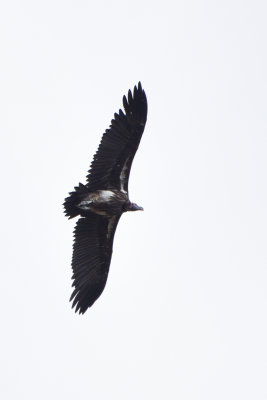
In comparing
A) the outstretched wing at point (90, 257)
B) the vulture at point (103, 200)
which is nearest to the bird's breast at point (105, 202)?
the vulture at point (103, 200)

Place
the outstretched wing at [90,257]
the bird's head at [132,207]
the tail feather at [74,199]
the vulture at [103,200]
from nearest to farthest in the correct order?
the tail feather at [74,199]
the vulture at [103,200]
the bird's head at [132,207]
the outstretched wing at [90,257]

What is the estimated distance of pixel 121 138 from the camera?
17562mm

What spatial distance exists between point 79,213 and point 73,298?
2043mm

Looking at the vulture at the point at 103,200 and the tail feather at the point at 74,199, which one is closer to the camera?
the tail feather at the point at 74,199

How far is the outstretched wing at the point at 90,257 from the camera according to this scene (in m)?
18.4

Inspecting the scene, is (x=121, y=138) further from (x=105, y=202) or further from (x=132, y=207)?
(x=132, y=207)

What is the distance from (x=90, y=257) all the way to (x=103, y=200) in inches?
58.8

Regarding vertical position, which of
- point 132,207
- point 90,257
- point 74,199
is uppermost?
point 132,207

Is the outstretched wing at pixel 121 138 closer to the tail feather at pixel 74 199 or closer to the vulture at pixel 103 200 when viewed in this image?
the vulture at pixel 103 200

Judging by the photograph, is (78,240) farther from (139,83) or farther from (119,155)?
(139,83)

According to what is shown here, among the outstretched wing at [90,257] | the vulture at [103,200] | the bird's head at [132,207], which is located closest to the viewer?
the vulture at [103,200]

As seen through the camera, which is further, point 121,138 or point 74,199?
point 121,138

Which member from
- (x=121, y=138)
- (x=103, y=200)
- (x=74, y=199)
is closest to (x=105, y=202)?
(x=103, y=200)

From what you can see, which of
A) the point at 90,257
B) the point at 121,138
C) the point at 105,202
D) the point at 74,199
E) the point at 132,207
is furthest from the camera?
the point at 90,257
